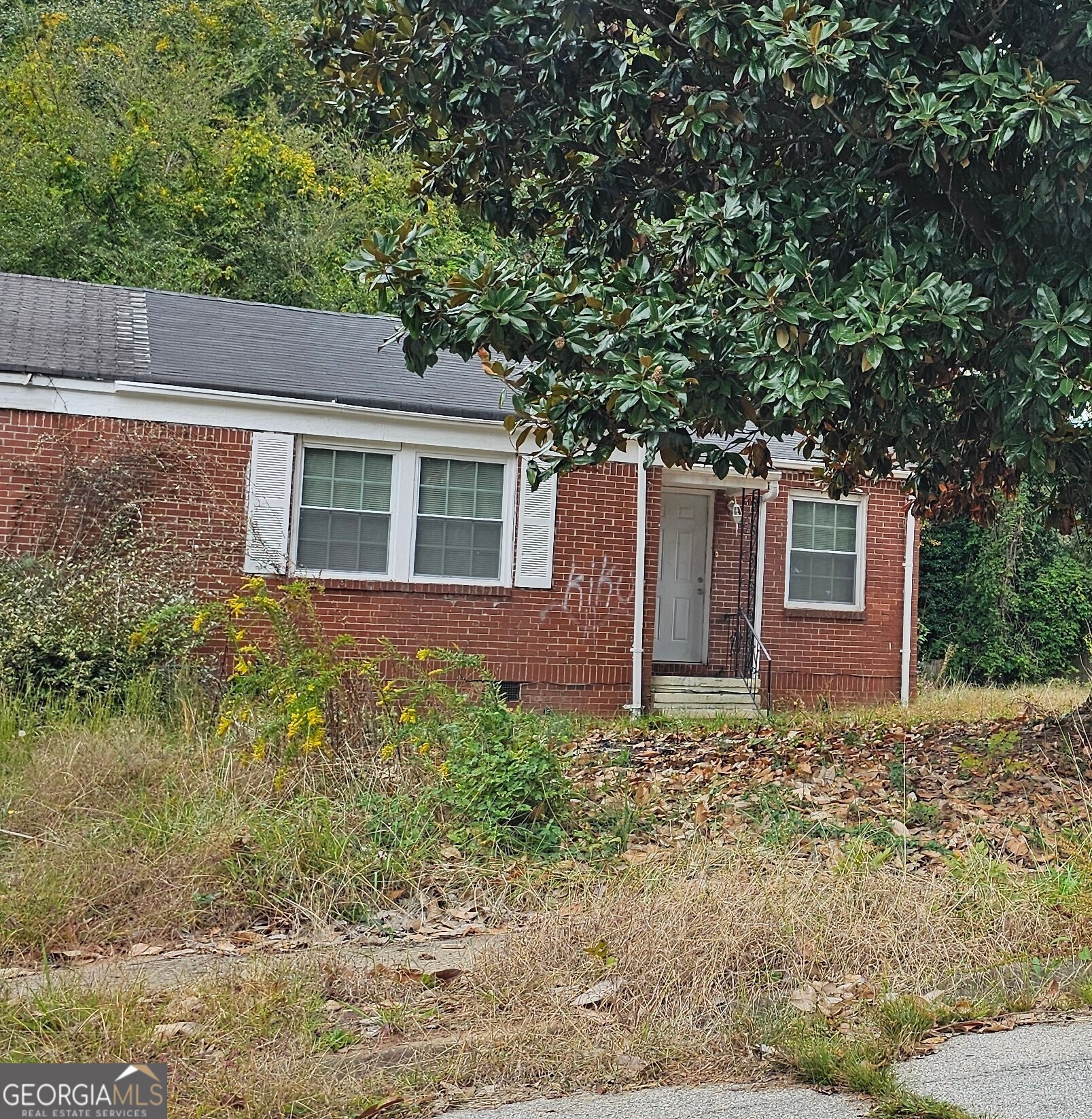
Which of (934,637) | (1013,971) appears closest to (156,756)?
(1013,971)

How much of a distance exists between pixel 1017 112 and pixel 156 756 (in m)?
6.08

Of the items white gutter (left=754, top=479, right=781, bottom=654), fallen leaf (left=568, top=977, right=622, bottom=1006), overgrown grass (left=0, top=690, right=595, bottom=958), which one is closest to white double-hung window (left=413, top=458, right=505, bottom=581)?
white gutter (left=754, top=479, right=781, bottom=654)

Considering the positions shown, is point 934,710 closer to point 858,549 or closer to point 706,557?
point 858,549

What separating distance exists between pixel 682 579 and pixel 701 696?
5.90 feet

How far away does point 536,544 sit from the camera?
1410cm

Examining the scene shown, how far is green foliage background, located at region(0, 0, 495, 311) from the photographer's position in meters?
23.0

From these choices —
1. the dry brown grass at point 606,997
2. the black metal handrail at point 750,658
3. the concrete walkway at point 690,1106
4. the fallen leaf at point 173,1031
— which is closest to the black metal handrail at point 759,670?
the black metal handrail at point 750,658

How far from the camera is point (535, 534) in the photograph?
14.1m

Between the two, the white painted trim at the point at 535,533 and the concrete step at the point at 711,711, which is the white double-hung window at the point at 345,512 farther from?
the concrete step at the point at 711,711

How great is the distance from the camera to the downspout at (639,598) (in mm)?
14609

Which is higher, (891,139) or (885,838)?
(891,139)

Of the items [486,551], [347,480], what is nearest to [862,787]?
[486,551]

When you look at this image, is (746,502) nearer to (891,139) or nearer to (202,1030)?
(891,139)

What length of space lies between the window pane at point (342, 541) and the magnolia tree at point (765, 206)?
5.13 metres
